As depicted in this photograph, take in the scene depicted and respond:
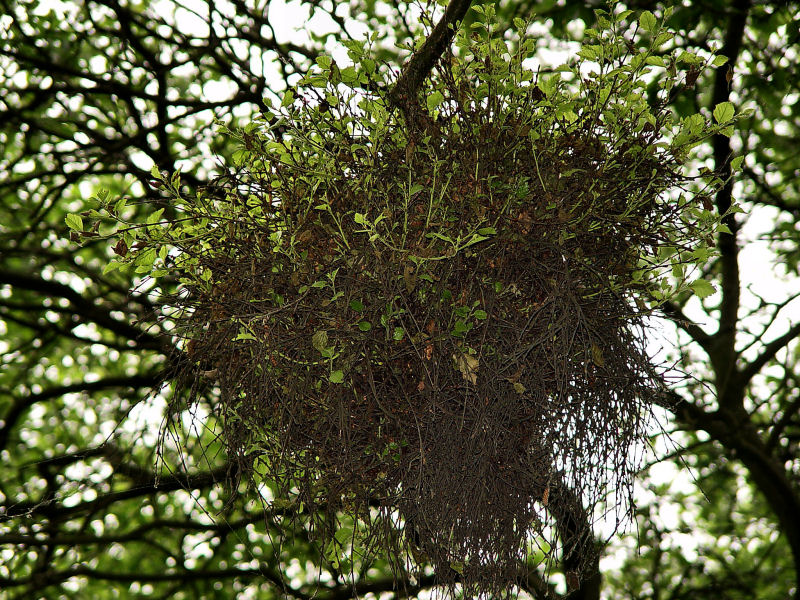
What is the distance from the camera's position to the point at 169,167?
269 cm

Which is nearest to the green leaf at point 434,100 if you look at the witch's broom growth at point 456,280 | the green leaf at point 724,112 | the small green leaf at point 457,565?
the witch's broom growth at point 456,280

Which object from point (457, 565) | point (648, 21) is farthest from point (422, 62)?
point (457, 565)

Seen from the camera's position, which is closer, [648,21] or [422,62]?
[648,21]

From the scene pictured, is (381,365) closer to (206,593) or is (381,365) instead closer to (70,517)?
(70,517)

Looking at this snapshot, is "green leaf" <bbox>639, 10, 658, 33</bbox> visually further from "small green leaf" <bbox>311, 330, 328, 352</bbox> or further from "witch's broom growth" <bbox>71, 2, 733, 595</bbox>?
"small green leaf" <bbox>311, 330, 328, 352</bbox>

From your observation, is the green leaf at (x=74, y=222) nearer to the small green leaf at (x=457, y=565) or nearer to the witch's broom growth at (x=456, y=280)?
the witch's broom growth at (x=456, y=280)

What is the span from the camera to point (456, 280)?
1.29 metres

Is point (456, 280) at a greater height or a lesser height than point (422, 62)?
lesser

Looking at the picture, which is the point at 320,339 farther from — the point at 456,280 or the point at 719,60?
the point at 719,60

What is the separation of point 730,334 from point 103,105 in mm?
2844

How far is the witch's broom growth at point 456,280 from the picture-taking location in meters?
1.26

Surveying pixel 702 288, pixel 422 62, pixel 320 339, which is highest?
pixel 422 62

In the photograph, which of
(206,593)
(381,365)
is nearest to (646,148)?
(381,365)

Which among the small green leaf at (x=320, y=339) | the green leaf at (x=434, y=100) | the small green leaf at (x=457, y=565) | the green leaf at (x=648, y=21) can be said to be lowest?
the small green leaf at (x=457, y=565)
